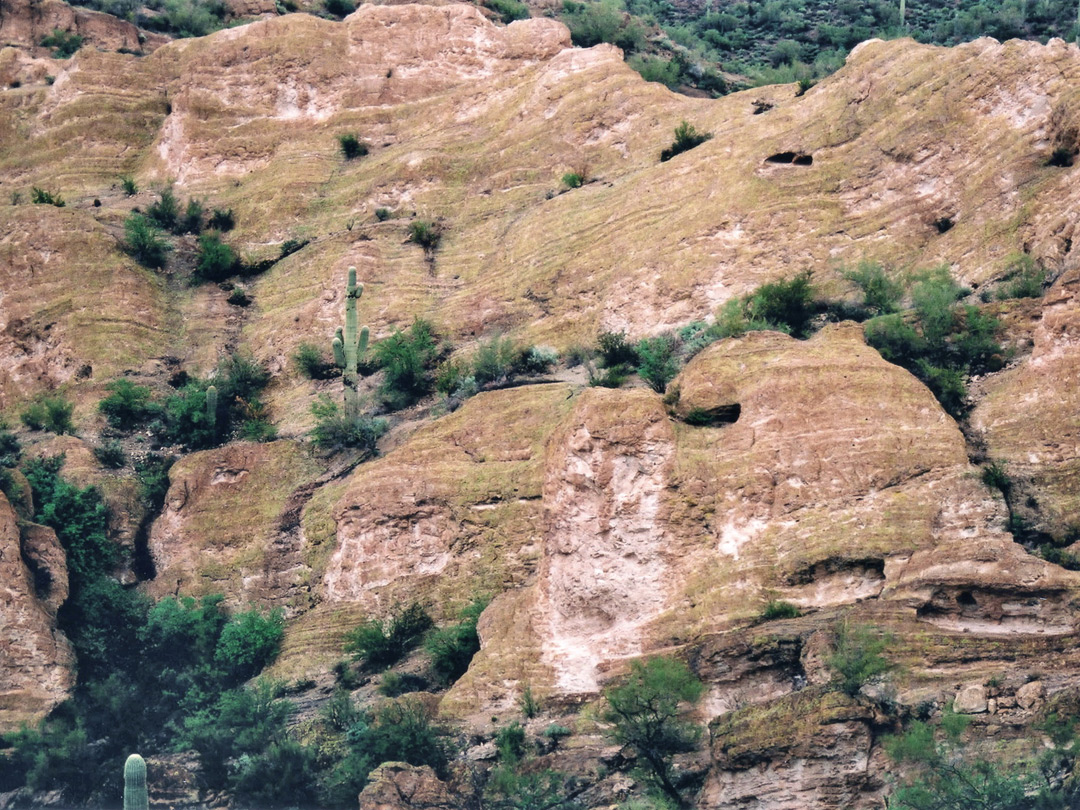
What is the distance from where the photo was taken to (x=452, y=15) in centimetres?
4997

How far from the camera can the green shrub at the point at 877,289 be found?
1388 inches

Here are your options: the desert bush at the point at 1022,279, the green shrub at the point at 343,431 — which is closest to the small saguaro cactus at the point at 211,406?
the green shrub at the point at 343,431

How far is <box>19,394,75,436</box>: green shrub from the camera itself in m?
40.8

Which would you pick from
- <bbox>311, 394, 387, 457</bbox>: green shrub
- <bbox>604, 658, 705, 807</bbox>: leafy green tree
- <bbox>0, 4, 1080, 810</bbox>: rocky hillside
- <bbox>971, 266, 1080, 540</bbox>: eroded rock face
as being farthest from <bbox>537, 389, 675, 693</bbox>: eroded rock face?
<bbox>311, 394, 387, 457</bbox>: green shrub

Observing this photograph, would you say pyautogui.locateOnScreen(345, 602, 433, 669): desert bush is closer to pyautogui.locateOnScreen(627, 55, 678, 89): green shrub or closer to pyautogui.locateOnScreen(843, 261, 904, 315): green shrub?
pyautogui.locateOnScreen(843, 261, 904, 315): green shrub

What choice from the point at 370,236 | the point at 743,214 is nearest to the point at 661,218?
the point at 743,214

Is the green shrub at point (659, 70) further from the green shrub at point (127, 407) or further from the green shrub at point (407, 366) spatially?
the green shrub at point (127, 407)

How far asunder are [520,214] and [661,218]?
4.59 metres

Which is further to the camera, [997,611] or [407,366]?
[407,366]

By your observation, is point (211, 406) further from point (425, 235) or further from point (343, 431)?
point (425, 235)

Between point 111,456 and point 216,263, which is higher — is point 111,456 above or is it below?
below

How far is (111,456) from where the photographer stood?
40219mm

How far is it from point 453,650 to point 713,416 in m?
5.95

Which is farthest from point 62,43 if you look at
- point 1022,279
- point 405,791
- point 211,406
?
point 405,791
